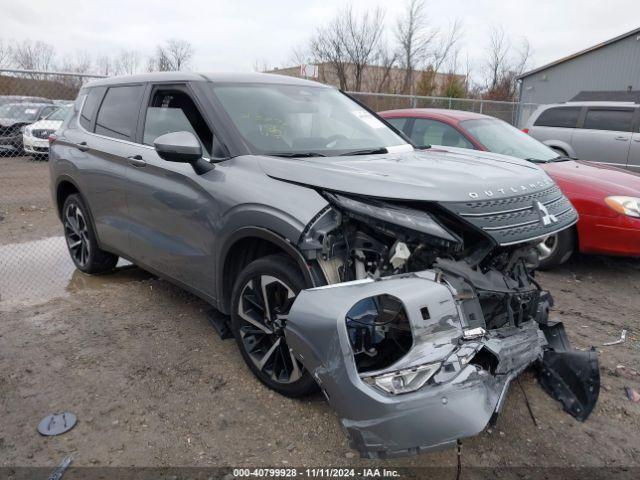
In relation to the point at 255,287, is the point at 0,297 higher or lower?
lower

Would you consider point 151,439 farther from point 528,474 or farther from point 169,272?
point 528,474

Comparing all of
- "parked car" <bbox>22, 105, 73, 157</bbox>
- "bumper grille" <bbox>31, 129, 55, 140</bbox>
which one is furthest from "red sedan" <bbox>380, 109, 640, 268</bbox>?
"bumper grille" <bbox>31, 129, 55, 140</bbox>

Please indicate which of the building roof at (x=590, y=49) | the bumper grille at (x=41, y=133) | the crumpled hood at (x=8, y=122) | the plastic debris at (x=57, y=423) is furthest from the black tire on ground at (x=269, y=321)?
the building roof at (x=590, y=49)

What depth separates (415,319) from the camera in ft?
7.13

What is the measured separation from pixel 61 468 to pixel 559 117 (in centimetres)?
1051

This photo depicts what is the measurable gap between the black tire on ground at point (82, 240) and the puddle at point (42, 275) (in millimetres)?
140

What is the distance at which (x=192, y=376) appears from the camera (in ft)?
10.9

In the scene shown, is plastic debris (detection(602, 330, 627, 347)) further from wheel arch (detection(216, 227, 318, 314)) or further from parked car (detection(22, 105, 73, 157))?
parked car (detection(22, 105, 73, 157))

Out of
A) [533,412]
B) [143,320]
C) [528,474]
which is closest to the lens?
[528,474]

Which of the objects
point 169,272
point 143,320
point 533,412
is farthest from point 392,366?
point 143,320

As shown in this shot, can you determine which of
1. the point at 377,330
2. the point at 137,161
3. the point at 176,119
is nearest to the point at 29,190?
the point at 137,161

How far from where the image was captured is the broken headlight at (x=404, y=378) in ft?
6.91

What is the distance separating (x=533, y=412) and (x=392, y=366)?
132cm

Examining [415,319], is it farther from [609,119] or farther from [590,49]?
[590,49]
